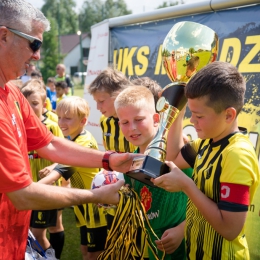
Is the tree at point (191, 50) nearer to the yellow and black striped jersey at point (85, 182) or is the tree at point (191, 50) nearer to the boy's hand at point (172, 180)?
the boy's hand at point (172, 180)

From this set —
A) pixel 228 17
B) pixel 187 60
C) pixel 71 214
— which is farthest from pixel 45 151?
pixel 71 214

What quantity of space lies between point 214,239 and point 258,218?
1.42m

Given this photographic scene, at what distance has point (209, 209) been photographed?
1788 millimetres

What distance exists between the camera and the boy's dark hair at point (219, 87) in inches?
71.7

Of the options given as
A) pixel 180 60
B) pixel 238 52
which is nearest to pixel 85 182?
pixel 180 60

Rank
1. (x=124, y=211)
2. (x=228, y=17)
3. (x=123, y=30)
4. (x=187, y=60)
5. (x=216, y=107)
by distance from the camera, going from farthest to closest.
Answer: (x=123, y=30)
(x=228, y=17)
(x=187, y=60)
(x=124, y=211)
(x=216, y=107)

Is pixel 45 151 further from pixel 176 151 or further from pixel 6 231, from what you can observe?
pixel 176 151

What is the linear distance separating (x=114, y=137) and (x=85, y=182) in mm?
513

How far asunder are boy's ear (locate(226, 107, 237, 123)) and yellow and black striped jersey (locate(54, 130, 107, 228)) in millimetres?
1839

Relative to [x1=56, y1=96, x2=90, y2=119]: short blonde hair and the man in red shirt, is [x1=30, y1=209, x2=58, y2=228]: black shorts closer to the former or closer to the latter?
[x1=56, y1=96, x2=90, y2=119]: short blonde hair

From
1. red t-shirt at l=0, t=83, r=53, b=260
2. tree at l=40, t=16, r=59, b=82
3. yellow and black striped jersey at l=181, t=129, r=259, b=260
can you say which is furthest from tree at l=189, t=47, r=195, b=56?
tree at l=40, t=16, r=59, b=82

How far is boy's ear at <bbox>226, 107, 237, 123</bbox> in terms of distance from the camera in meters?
1.82

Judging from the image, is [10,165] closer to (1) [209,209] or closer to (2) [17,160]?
(2) [17,160]

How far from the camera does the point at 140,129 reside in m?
2.39
